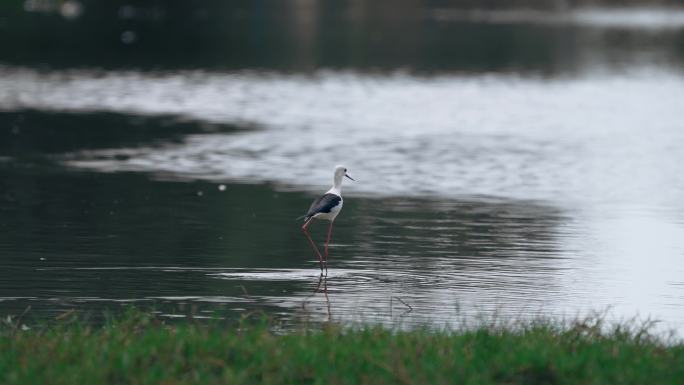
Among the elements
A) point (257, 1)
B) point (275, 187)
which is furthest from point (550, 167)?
point (257, 1)

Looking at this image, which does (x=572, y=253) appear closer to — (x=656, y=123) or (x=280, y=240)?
(x=280, y=240)

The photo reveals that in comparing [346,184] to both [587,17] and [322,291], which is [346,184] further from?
[587,17]

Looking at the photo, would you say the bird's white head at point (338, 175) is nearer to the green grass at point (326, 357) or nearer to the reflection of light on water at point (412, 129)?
the green grass at point (326, 357)

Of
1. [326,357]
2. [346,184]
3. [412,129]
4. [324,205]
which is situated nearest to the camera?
[326,357]

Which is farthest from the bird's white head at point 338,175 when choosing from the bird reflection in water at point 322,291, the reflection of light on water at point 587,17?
the reflection of light on water at point 587,17

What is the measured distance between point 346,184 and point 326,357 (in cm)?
1342

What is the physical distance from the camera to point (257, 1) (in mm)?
112188

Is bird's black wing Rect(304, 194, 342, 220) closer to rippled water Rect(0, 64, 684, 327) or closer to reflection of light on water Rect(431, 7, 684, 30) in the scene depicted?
rippled water Rect(0, 64, 684, 327)

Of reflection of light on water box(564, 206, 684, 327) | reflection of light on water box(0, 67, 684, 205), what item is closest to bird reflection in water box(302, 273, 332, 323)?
reflection of light on water box(564, 206, 684, 327)

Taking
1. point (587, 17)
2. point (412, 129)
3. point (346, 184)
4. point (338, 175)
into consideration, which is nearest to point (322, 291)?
point (338, 175)

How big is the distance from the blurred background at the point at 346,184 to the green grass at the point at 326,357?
2.02m

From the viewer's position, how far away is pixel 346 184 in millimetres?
23375

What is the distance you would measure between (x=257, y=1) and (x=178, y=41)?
160 feet

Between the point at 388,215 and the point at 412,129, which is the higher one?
the point at 388,215
